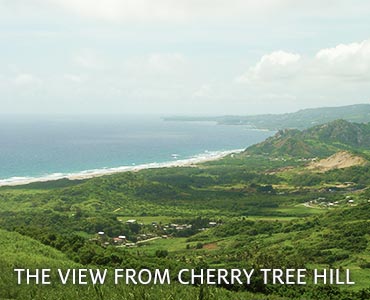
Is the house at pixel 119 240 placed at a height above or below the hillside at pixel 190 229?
below

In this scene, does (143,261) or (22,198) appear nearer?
(143,261)

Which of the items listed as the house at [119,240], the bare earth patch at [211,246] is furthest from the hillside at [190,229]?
the house at [119,240]

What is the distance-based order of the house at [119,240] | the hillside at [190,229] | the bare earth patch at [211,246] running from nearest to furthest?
the hillside at [190,229], the bare earth patch at [211,246], the house at [119,240]

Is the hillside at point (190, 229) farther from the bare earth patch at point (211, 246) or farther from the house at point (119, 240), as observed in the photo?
the house at point (119, 240)

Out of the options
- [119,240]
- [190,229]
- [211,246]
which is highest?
[119,240]

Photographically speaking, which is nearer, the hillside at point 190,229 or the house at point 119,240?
the hillside at point 190,229

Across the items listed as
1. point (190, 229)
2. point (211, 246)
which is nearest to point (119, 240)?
point (190, 229)

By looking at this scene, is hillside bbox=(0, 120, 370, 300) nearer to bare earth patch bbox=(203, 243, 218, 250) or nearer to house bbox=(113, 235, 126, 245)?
bare earth patch bbox=(203, 243, 218, 250)

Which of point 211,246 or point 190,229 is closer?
point 211,246

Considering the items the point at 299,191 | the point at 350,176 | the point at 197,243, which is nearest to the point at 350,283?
the point at 197,243

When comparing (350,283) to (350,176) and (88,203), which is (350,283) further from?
(350,176)

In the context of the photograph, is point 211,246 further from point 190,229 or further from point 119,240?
point 119,240
